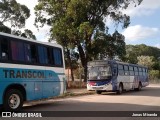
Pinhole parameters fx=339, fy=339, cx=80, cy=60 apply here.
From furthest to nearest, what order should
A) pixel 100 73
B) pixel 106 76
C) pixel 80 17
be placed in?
pixel 80 17
pixel 100 73
pixel 106 76

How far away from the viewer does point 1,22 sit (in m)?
38.1

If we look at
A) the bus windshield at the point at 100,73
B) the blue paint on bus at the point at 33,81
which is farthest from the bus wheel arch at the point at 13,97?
the bus windshield at the point at 100,73

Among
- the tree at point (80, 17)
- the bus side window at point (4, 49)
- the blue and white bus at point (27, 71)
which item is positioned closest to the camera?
the bus side window at point (4, 49)

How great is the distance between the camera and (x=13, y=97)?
45.7 feet

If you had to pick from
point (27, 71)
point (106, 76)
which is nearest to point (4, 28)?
point (106, 76)

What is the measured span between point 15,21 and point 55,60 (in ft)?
78.7

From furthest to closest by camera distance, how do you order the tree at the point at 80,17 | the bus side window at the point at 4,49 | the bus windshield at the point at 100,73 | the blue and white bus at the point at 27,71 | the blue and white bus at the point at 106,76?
1. the tree at the point at 80,17
2. the bus windshield at the point at 100,73
3. the blue and white bus at the point at 106,76
4. the blue and white bus at the point at 27,71
5. the bus side window at the point at 4,49

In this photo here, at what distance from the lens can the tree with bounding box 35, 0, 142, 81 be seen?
35844 mm

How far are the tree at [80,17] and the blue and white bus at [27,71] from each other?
1795 cm

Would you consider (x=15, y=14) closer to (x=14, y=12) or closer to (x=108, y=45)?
(x=14, y=12)

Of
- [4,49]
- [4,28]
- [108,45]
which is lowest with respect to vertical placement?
[4,49]

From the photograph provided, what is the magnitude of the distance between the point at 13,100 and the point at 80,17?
23216 millimetres

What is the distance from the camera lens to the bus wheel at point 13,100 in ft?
43.8

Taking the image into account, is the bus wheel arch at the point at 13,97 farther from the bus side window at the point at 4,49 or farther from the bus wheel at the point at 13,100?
the bus side window at the point at 4,49
